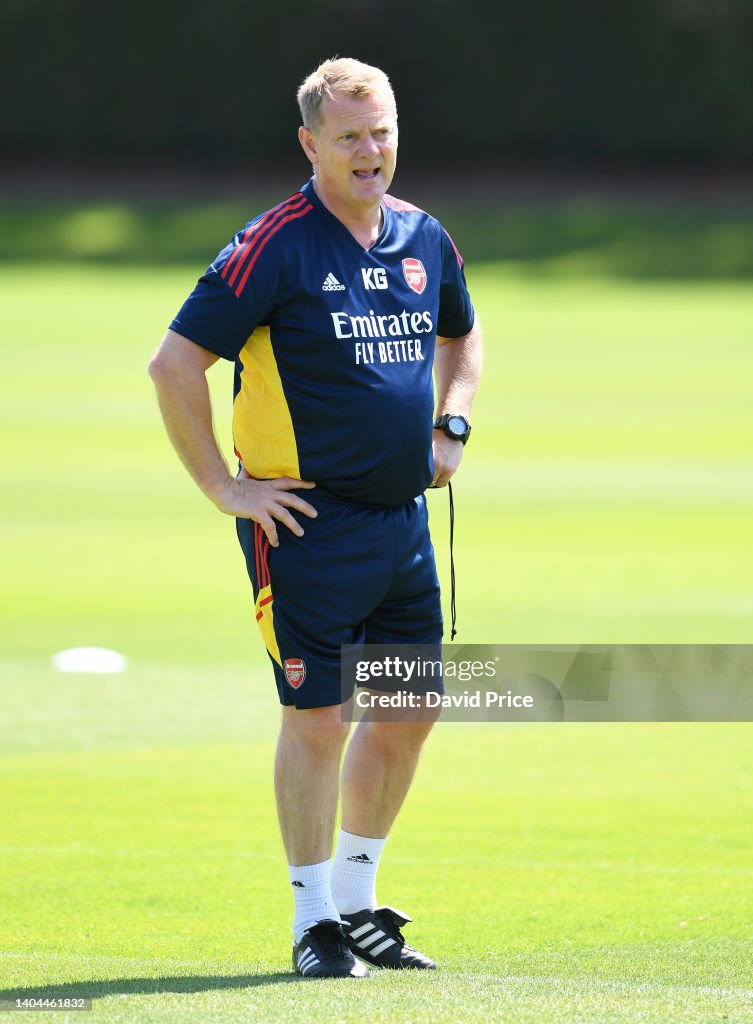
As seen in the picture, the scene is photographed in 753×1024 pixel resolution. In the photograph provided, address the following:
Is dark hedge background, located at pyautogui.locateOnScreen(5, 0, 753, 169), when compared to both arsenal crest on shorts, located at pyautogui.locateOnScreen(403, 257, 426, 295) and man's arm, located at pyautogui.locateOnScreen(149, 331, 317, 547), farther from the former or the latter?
man's arm, located at pyautogui.locateOnScreen(149, 331, 317, 547)

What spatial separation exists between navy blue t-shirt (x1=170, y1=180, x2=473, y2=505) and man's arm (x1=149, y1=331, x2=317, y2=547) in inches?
2.1

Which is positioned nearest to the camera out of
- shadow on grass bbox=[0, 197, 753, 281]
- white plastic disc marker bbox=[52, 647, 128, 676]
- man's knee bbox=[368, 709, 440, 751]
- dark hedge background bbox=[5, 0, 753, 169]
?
man's knee bbox=[368, 709, 440, 751]

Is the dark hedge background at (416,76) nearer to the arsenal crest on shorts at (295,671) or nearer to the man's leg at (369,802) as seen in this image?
the man's leg at (369,802)

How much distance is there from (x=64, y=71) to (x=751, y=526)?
109 ft

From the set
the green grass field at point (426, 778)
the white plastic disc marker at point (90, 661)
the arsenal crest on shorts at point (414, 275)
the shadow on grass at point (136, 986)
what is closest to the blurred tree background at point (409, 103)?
the green grass field at point (426, 778)

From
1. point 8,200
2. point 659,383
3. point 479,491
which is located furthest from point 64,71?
point 479,491

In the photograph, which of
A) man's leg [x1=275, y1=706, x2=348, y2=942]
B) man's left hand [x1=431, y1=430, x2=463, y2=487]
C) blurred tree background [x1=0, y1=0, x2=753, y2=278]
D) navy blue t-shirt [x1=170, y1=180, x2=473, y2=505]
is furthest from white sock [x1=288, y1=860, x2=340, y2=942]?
blurred tree background [x1=0, y1=0, x2=753, y2=278]

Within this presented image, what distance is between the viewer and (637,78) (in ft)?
129

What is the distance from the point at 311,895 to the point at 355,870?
0.24m

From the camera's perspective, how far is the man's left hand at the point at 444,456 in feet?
14.4

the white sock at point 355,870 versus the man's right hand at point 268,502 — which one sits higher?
the man's right hand at point 268,502

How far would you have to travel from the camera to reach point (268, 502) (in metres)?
3.98

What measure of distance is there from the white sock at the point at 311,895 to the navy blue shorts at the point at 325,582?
413mm

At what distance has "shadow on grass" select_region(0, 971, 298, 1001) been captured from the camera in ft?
11.5
